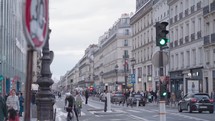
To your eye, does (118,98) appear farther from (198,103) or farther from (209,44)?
(198,103)

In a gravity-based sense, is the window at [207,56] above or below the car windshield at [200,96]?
above

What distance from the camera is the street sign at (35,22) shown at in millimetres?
4402

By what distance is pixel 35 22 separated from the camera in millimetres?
4566

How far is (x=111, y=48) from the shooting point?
13600cm

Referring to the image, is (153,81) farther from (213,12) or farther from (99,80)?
(99,80)

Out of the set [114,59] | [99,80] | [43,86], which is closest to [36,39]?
[43,86]

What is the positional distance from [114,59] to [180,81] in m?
65.1

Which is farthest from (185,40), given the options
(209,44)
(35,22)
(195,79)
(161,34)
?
(35,22)

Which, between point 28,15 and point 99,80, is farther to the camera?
point 99,80

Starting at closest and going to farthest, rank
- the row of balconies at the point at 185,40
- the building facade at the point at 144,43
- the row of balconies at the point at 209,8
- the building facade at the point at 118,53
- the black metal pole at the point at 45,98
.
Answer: the black metal pole at the point at 45,98
the row of balconies at the point at 209,8
the row of balconies at the point at 185,40
the building facade at the point at 144,43
the building facade at the point at 118,53

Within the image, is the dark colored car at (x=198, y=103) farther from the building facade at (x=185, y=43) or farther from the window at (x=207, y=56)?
the window at (x=207, y=56)

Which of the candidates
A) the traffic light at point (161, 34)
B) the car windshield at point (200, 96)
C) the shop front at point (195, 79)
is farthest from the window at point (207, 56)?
the traffic light at point (161, 34)

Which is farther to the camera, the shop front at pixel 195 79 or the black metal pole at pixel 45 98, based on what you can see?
the shop front at pixel 195 79

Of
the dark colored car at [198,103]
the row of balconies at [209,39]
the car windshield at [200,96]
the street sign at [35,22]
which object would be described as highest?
the row of balconies at [209,39]
